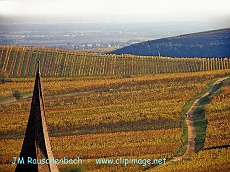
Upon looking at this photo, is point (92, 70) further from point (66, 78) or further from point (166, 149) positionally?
point (166, 149)

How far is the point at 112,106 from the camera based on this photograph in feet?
101

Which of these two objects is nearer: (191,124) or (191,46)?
(191,124)

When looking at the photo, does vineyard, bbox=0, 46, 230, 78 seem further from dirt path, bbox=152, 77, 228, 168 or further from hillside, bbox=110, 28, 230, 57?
hillside, bbox=110, 28, 230, 57

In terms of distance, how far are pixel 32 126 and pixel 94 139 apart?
15.9 meters

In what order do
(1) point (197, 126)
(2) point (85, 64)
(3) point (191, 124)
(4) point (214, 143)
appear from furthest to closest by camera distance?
1. (2) point (85, 64)
2. (3) point (191, 124)
3. (1) point (197, 126)
4. (4) point (214, 143)

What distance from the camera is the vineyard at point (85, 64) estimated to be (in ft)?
143

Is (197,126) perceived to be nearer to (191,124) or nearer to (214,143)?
(191,124)

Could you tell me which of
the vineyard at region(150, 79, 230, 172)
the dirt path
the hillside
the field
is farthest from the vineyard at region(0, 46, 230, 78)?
the vineyard at region(150, 79, 230, 172)

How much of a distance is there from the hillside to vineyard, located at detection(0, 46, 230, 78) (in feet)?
42.8

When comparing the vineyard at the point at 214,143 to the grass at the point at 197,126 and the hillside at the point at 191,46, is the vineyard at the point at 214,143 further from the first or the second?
the hillside at the point at 191,46

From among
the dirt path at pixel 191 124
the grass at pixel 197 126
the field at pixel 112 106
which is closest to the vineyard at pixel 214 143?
the field at pixel 112 106

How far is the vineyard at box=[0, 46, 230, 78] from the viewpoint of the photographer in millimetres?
43625

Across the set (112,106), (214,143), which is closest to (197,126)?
(214,143)

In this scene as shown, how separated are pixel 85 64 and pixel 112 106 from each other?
1601 cm
